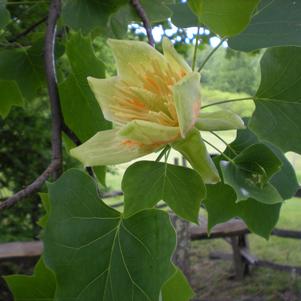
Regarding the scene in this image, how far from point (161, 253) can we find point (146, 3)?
60cm

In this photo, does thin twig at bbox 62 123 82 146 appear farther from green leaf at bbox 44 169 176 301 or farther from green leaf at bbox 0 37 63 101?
green leaf at bbox 0 37 63 101

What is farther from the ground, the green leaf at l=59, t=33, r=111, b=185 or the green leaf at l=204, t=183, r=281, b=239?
the green leaf at l=59, t=33, r=111, b=185

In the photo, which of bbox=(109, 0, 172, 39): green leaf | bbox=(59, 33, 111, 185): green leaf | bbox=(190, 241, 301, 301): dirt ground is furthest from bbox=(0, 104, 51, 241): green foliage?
bbox=(59, 33, 111, 185): green leaf

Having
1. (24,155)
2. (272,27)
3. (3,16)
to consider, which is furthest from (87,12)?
(24,155)

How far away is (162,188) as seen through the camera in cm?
48

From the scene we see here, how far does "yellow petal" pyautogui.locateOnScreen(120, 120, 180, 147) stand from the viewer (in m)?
0.39

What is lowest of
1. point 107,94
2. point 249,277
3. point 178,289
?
point 249,277

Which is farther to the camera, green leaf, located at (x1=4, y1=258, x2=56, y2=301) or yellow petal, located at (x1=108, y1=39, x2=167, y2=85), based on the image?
green leaf, located at (x1=4, y1=258, x2=56, y2=301)

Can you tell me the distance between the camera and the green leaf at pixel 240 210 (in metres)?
0.61

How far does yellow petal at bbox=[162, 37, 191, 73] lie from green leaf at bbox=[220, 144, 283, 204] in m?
0.11

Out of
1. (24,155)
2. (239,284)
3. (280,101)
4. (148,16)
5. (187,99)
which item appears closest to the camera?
(187,99)

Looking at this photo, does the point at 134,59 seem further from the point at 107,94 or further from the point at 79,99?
the point at 79,99

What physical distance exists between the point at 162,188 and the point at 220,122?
10 cm

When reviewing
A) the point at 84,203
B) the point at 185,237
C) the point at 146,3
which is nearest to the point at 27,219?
the point at 185,237
